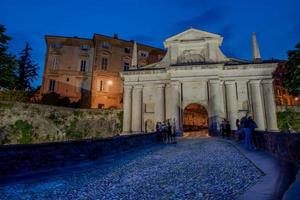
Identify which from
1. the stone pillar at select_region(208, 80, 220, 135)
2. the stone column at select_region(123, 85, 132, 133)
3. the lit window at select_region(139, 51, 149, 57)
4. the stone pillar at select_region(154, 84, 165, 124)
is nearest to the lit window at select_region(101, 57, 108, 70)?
the lit window at select_region(139, 51, 149, 57)

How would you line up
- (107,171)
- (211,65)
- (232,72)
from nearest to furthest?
(107,171) → (211,65) → (232,72)

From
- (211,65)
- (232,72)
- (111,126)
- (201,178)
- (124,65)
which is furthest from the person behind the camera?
(124,65)

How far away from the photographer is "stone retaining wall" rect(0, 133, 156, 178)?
5.88 m

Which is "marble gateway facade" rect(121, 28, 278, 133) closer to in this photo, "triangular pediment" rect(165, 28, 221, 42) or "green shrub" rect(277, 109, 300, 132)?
"triangular pediment" rect(165, 28, 221, 42)

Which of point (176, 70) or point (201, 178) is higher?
point (176, 70)

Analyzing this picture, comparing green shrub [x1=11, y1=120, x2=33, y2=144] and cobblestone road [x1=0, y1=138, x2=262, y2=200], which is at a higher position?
green shrub [x1=11, y1=120, x2=33, y2=144]

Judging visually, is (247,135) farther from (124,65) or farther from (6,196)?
(124,65)

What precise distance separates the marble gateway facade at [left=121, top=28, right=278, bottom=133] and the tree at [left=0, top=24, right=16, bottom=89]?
1300 cm

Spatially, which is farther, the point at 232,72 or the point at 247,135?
the point at 232,72

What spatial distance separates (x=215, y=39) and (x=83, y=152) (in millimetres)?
22985

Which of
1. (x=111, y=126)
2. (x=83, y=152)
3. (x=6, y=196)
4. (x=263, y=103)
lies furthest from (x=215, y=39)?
(x=6, y=196)

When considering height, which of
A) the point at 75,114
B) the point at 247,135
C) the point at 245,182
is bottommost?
the point at 245,182

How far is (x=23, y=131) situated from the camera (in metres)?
21.5

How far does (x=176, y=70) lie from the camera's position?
24422 mm
